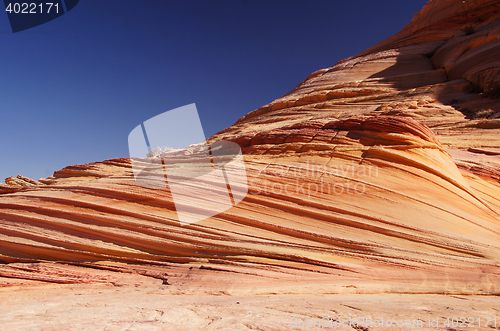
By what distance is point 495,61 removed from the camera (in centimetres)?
1938

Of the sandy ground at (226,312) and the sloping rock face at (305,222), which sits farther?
the sloping rock face at (305,222)

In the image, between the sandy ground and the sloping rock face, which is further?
the sloping rock face

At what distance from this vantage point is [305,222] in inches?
233

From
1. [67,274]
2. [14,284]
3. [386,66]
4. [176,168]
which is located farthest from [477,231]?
[386,66]

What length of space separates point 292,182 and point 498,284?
13.3ft

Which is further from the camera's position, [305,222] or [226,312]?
[305,222]

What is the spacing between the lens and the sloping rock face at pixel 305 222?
194 inches

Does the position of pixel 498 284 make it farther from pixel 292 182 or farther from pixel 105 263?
pixel 105 263

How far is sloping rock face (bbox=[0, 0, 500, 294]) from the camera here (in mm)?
4938

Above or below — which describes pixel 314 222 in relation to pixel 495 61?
below

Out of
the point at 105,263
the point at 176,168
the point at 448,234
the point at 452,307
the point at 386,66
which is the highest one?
the point at 386,66

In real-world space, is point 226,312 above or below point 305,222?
above

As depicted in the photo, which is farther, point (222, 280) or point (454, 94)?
point (454, 94)

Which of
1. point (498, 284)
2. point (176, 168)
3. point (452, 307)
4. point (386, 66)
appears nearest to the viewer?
point (452, 307)
